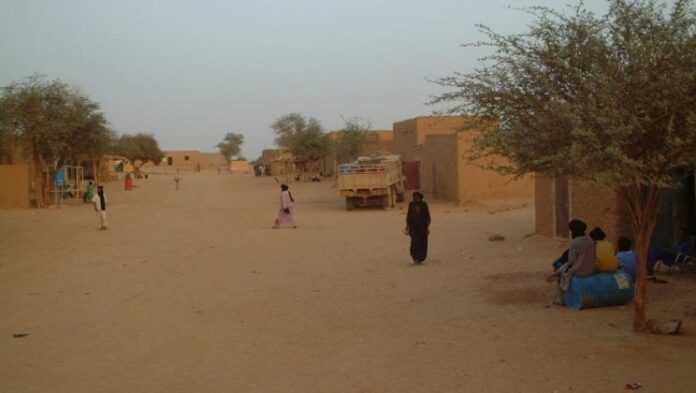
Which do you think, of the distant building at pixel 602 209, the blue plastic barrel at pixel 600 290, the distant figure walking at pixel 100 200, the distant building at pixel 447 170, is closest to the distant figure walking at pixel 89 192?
the distant figure walking at pixel 100 200

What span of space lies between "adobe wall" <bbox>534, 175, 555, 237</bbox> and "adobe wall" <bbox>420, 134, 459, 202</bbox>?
13425 mm

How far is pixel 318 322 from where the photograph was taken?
8047mm

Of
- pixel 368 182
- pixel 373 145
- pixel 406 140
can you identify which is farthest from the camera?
pixel 373 145

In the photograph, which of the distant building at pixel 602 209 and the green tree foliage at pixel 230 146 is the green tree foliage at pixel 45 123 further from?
the green tree foliage at pixel 230 146

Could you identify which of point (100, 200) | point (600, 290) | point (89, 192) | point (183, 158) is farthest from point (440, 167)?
point (183, 158)

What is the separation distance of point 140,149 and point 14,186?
41352 mm

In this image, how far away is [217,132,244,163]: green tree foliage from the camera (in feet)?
339

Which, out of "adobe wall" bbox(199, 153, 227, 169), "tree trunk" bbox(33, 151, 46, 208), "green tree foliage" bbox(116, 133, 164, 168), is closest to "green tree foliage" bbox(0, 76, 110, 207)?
"tree trunk" bbox(33, 151, 46, 208)

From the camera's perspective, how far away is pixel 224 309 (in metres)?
9.00

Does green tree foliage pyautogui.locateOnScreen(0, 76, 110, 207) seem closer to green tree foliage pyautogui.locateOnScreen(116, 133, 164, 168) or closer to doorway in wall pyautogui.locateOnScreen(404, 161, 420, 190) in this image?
doorway in wall pyautogui.locateOnScreen(404, 161, 420, 190)

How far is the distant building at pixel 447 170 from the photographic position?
94.6 ft

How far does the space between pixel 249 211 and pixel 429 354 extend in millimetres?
23976

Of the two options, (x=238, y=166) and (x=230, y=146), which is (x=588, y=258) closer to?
(x=238, y=166)

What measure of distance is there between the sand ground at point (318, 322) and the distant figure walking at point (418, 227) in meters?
0.29
